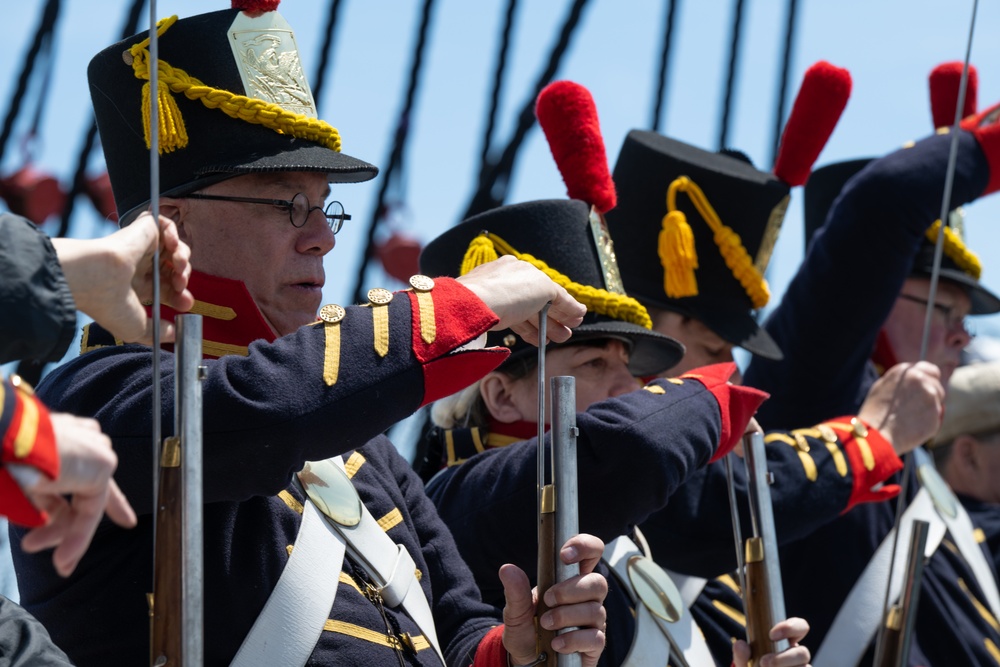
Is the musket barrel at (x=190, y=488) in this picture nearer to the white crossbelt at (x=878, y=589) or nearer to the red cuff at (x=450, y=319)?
the red cuff at (x=450, y=319)

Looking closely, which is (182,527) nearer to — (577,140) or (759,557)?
(759,557)

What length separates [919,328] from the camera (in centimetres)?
454

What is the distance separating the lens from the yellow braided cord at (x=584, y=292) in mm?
3242

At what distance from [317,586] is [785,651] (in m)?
1.04

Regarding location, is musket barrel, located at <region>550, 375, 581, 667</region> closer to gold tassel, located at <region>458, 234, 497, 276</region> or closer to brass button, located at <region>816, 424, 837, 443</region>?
gold tassel, located at <region>458, 234, 497, 276</region>

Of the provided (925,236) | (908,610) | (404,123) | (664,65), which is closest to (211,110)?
(908,610)

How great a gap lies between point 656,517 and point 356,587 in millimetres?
1090

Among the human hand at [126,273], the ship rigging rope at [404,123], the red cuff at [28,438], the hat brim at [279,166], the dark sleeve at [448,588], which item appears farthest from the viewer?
the ship rigging rope at [404,123]

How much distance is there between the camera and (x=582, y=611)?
2285 mm

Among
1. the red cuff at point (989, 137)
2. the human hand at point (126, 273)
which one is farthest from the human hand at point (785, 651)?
the red cuff at point (989, 137)

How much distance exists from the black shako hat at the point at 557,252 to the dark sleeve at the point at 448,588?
561 mm

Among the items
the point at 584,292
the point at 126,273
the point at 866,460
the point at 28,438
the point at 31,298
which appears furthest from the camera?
the point at 866,460

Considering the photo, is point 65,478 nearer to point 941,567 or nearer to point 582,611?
point 582,611

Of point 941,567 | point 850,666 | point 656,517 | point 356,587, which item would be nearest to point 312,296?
point 356,587
